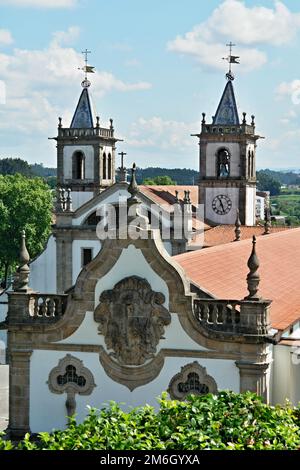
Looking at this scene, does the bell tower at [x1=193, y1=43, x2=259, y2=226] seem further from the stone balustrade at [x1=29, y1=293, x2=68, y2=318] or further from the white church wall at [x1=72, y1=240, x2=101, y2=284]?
the stone balustrade at [x1=29, y1=293, x2=68, y2=318]

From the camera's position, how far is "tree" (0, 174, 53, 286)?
70125 millimetres

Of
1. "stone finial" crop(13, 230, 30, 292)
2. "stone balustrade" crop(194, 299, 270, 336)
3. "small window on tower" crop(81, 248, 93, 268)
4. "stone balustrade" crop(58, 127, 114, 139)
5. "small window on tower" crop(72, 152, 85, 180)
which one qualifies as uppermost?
"stone balustrade" crop(58, 127, 114, 139)

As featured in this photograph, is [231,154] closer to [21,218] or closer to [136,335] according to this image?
[21,218]

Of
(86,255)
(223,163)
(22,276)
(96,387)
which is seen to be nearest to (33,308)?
(22,276)

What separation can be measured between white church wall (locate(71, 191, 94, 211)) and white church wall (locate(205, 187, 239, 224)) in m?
7.39

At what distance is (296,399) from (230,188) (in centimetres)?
3801

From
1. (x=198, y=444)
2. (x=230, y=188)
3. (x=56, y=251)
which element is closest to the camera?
(x=198, y=444)

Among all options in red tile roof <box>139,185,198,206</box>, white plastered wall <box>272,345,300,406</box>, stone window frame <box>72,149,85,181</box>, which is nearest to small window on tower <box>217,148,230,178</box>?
red tile roof <box>139,185,198,206</box>

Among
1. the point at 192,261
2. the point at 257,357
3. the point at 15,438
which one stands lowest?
the point at 15,438

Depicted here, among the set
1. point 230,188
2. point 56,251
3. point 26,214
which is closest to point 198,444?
point 56,251

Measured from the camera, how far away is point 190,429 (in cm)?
1611

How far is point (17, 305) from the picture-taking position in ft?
74.7

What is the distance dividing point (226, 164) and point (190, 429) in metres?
46.1
